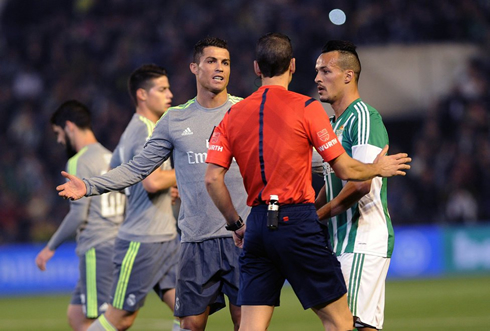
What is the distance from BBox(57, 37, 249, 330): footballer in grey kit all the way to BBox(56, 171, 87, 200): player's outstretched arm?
2.29ft

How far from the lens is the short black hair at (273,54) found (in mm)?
4914

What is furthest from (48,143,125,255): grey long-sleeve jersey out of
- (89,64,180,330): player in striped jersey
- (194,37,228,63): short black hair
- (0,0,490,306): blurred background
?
(0,0,490,306): blurred background

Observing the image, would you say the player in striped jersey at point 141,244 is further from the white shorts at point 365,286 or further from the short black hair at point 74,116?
the white shorts at point 365,286

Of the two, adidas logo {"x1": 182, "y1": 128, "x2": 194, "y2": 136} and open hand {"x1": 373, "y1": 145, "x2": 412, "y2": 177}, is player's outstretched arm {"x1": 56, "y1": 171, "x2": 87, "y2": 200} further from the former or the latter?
open hand {"x1": 373, "y1": 145, "x2": 412, "y2": 177}

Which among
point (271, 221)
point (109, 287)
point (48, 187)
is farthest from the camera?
point (48, 187)

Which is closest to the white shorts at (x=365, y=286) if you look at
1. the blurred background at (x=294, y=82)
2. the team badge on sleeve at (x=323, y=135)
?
the team badge on sleeve at (x=323, y=135)

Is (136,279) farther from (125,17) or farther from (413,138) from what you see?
(125,17)

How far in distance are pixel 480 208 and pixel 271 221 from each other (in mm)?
13241

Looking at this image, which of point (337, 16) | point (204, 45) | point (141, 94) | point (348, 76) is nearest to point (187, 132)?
point (204, 45)

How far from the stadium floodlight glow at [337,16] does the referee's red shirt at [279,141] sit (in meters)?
15.1

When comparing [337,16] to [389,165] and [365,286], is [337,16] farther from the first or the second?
[389,165]

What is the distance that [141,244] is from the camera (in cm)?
701

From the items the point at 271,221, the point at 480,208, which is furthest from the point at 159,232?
the point at 480,208

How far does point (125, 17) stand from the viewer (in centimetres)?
2216
